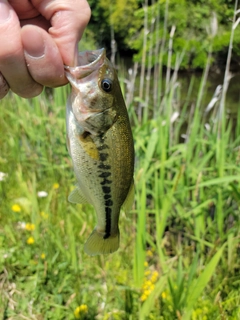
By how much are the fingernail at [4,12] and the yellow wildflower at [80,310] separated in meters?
1.47

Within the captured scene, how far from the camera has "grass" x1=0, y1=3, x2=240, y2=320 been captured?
74.5 inches

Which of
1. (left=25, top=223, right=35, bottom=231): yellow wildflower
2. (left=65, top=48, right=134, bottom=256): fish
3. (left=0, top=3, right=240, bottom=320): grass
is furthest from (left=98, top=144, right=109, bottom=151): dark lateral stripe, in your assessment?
(left=25, top=223, right=35, bottom=231): yellow wildflower

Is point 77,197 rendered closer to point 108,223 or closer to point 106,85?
point 108,223

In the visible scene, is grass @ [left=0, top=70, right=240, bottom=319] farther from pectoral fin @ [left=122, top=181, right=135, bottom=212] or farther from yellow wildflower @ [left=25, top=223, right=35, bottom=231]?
pectoral fin @ [left=122, top=181, right=135, bottom=212]

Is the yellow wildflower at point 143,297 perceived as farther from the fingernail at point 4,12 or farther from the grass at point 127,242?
the fingernail at point 4,12

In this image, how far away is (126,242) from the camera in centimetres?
232

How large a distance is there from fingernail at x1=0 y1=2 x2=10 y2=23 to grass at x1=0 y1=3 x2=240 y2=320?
128 centimetres

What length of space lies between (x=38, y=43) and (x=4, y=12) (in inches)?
4.6

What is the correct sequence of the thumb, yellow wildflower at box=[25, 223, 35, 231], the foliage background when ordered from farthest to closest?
the foliage background → yellow wildflower at box=[25, 223, 35, 231] → the thumb

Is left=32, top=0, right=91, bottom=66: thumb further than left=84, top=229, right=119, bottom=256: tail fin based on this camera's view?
No

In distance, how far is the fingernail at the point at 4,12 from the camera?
0.95 metres

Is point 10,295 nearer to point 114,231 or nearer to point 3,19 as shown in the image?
point 114,231

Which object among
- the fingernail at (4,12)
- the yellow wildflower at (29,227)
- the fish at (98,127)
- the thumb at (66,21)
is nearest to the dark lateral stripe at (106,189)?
the fish at (98,127)

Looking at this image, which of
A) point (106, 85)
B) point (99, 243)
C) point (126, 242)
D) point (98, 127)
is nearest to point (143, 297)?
point (126, 242)
